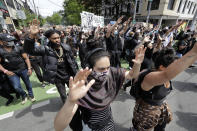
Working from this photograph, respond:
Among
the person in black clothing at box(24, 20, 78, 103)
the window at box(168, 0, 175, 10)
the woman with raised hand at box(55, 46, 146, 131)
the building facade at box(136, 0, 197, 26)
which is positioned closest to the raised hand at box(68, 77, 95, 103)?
the woman with raised hand at box(55, 46, 146, 131)

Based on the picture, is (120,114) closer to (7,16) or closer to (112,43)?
(112,43)

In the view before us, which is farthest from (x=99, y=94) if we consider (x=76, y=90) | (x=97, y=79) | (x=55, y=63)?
(x=55, y=63)

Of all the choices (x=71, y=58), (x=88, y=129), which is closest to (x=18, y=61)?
(x=71, y=58)

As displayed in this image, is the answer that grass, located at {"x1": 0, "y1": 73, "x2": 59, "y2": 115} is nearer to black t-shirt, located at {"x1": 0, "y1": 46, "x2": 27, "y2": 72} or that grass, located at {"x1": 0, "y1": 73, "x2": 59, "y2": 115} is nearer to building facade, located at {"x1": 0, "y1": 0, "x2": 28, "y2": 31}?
black t-shirt, located at {"x1": 0, "y1": 46, "x2": 27, "y2": 72}

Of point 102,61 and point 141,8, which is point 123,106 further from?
point 141,8

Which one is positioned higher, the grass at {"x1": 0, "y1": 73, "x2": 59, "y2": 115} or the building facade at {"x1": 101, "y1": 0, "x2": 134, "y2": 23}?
the building facade at {"x1": 101, "y1": 0, "x2": 134, "y2": 23}

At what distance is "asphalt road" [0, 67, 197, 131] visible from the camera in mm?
2350

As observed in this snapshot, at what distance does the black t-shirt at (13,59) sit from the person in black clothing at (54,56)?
0.91 metres

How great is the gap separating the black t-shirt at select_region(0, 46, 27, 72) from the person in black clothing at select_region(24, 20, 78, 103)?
911 millimetres

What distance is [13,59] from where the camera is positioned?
2.60 metres

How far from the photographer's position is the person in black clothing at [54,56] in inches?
77.7

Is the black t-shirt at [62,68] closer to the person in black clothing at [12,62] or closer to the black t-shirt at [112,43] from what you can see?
the person in black clothing at [12,62]

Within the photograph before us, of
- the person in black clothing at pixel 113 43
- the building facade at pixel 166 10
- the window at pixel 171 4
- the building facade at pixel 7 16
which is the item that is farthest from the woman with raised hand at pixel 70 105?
the window at pixel 171 4

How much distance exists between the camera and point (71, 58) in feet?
7.80
